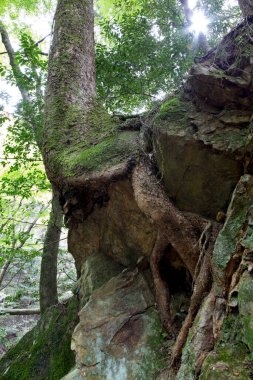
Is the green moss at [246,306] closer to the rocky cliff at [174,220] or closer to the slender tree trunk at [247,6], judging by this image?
the rocky cliff at [174,220]

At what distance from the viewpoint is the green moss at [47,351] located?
166 inches

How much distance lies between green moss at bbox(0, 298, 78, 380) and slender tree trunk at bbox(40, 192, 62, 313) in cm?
130

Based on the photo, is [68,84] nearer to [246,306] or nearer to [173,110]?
[173,110]

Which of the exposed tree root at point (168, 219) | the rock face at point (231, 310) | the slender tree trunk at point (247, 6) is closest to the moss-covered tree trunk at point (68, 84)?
the exposed tree root at point (168, 219)

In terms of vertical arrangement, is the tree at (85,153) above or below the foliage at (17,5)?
below

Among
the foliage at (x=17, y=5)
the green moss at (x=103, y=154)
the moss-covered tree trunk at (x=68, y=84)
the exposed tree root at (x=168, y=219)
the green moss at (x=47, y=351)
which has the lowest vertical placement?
the green moss at (x=47, y=351)

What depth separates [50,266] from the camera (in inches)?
Result: 269

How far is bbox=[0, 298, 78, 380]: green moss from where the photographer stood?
423cm

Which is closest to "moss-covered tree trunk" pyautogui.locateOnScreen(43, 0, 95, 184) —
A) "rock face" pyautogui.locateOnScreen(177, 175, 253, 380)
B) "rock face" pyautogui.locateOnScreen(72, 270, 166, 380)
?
"rock face" pyautogui.locateOnScreen(72, 270, 166, 380)

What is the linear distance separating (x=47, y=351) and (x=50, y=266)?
8.02 ft

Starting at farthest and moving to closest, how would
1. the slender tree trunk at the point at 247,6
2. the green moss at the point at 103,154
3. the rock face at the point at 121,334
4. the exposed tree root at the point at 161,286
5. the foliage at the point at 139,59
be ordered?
the foliage at the point at 139,59 → the slender tree trunk at the point at 247,6 → the green moss at the point at 103,154 → the exposed tree root at the point at 161,286 → the rock face at the point at 121,334

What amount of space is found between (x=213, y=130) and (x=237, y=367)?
6.08ft

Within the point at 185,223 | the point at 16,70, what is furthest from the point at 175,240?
the point at 16,70

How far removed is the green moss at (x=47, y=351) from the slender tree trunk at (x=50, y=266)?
4.26 feet
